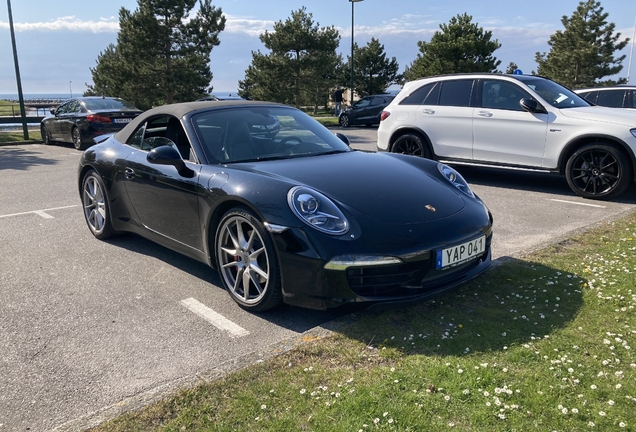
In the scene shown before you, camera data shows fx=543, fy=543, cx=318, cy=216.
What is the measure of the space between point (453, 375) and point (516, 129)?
612 centimetres

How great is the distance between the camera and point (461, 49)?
37125 mm

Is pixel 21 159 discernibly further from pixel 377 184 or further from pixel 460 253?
pixel 460 253

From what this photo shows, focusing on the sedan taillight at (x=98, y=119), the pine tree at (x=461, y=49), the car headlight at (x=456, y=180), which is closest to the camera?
the car headlight at (x=456, y=180)

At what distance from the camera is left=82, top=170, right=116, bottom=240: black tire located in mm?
5449

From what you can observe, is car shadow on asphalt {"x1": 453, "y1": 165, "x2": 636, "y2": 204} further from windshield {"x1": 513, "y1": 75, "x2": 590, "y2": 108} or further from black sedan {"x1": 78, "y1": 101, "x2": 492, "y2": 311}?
black sedan {"x1": 78, "y1": 101, "x2": 492, "y2": 311}

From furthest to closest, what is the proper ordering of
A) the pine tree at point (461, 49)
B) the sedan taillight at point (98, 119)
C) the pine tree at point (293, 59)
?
the pine tree at point (461, 49)
the pine tree at point (293, 59)
the sedan taillight at point (98, 119)

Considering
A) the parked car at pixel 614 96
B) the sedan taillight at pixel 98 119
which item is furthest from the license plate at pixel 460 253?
the sedan taillight at pixel 98 119

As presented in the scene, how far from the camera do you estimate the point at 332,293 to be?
329 centimetres

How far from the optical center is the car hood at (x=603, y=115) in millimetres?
7305

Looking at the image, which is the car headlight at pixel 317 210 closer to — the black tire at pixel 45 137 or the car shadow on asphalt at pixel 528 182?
the car shadow on asphalt at pixel 528 182

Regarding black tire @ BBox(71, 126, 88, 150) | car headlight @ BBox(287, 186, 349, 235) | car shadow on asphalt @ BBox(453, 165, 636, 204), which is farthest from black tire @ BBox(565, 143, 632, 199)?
black tire @ BBox(71, 126, 88, 150)

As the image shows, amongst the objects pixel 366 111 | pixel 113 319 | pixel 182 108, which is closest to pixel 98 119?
pixel 182 108

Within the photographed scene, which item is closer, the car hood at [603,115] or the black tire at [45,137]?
the car hood at [603,115]

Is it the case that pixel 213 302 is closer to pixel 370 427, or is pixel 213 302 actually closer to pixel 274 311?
pixel 274 311
